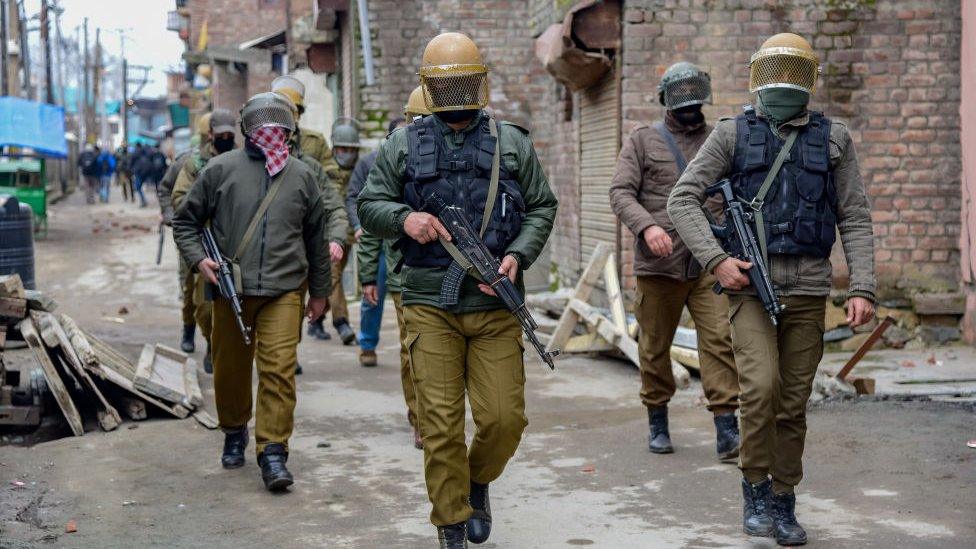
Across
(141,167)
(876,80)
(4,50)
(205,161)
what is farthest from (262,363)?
(141,167)

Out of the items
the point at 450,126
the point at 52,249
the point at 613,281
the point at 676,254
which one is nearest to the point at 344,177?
the point at 613,281

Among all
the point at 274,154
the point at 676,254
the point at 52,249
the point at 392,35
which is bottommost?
the point at 52,249

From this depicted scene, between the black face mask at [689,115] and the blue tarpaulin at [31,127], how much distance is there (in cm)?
1984

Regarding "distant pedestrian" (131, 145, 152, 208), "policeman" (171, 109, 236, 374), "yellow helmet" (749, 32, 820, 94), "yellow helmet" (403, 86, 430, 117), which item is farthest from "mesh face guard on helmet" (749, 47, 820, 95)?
"distant pedestrian" (131, 145, 152, 208)

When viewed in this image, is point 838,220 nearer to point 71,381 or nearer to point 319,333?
point 71,381

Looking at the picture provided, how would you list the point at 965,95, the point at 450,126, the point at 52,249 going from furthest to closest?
the point at 52,249 → the point at 965,95 → the point at 450,126

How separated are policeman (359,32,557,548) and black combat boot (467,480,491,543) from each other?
99 mm

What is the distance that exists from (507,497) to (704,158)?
1.89m

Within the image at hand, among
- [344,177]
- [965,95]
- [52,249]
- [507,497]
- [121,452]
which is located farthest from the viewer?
[52,249]

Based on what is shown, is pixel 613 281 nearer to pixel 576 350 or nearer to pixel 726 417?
pixel 576 350

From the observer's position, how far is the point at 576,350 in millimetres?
10148

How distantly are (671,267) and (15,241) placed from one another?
7.20 m

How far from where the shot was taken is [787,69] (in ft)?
16.5

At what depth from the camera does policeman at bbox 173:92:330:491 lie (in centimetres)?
628
